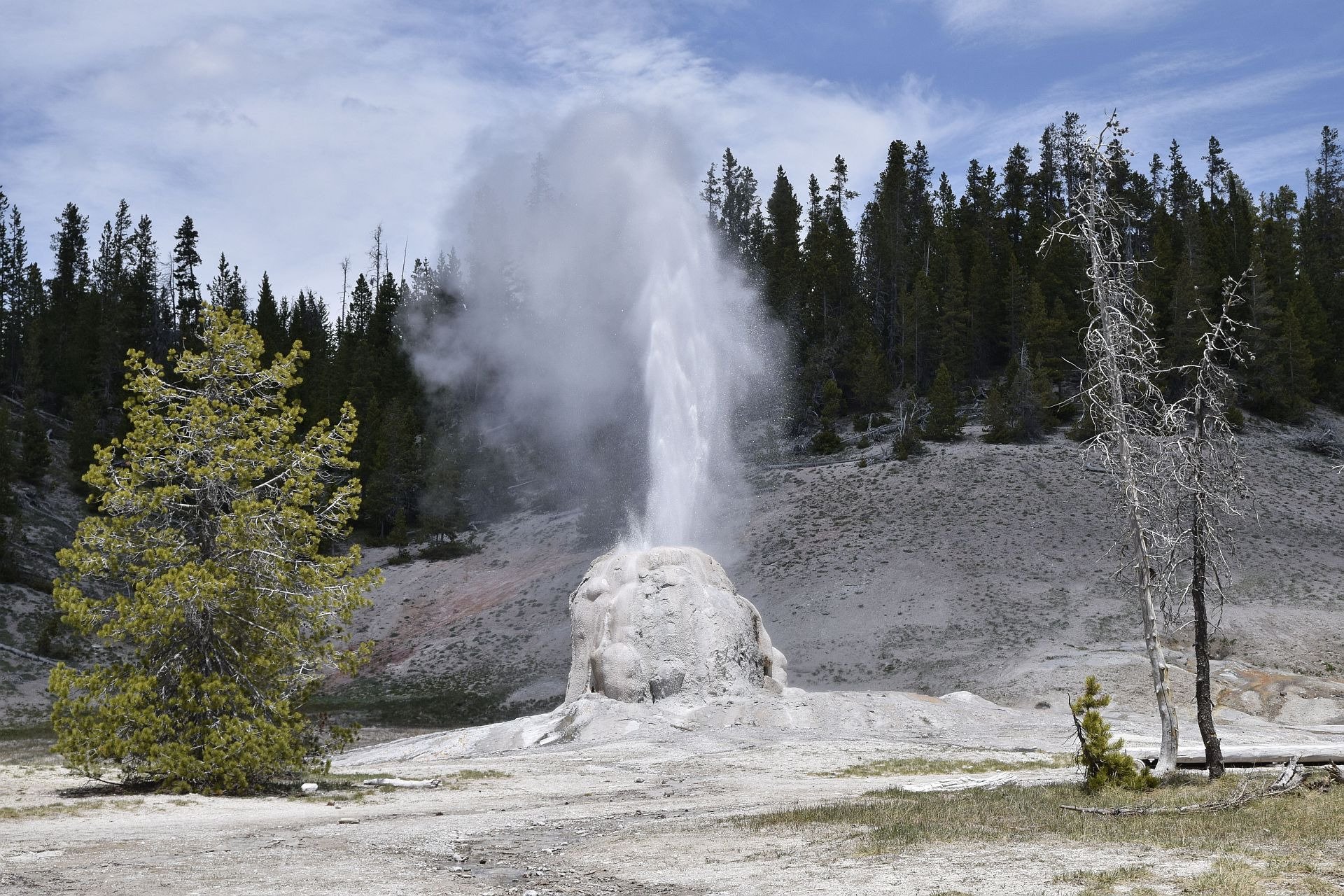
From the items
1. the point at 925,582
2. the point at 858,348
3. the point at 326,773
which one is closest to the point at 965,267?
the point at 858,348

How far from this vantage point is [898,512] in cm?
4912

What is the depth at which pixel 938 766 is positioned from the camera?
17.5 meters

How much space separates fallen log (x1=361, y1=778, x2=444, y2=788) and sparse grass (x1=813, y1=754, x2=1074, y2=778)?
18.6 feet

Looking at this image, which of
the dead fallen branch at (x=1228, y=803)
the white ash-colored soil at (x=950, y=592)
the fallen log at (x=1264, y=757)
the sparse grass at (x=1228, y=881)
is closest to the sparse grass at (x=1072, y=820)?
the dead fallen branch at (x=1228, y=803)

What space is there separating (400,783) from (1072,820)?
31.4 feet

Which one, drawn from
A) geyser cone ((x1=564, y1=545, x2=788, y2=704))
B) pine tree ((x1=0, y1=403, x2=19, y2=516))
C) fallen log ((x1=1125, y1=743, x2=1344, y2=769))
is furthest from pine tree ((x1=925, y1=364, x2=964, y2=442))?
pine tree ((x1=0, y1=403, x2=19, y2=516))

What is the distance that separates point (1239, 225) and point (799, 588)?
54001 mm

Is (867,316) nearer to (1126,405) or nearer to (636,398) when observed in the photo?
(636,398)

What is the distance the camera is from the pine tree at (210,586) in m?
14.9

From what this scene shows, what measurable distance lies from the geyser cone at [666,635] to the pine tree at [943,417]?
3159 cm

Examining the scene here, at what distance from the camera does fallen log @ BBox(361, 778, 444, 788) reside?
52.6ft

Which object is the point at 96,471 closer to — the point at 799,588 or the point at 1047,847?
the point at 1047,847

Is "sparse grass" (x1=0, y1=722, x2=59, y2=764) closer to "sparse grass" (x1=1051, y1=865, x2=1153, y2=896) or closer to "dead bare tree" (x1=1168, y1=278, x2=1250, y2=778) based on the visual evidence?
"sparse grass" (x1=1051, y1=865, x2=1153, y2=896)

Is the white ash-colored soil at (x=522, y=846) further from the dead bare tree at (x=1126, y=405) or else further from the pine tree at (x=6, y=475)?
the pine tree at (x=6, y=475)
